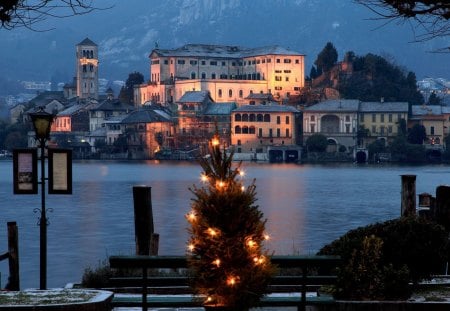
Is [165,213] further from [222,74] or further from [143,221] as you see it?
[222,74]

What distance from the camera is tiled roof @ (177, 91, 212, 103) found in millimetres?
169875

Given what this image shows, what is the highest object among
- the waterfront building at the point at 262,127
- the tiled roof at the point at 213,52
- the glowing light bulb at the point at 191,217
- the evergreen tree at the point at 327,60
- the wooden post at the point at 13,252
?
the tiled roof at the point at 213,52

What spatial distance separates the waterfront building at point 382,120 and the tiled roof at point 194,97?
84.9 feet

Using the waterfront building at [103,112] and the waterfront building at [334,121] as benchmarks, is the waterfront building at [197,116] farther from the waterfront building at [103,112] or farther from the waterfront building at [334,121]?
the waterfront building at [103,112]

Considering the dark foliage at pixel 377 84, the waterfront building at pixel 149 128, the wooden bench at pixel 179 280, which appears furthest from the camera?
the dark foliage at pixel 377 84

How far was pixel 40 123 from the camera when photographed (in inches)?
650

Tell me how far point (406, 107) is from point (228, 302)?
15295 cm

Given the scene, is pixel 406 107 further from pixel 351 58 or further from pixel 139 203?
pixel 139 203

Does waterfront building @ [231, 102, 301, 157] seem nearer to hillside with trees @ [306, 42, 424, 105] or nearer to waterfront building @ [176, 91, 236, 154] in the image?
waterfront building @ [176, 91, 236, 154]

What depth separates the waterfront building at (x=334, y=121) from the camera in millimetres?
161625

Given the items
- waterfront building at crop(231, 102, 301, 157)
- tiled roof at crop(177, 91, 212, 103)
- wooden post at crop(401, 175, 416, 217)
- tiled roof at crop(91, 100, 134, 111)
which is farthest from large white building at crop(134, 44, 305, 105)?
wooden post at crop(401, 175, 416, 217)

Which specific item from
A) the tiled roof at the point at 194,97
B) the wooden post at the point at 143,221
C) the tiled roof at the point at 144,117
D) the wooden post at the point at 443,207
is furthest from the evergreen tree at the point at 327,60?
the wooden post at the point at 443,207

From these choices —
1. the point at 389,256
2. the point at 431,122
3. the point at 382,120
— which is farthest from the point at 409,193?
the point at 431,122

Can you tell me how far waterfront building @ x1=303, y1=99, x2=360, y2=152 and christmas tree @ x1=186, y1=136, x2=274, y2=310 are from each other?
152182mm
